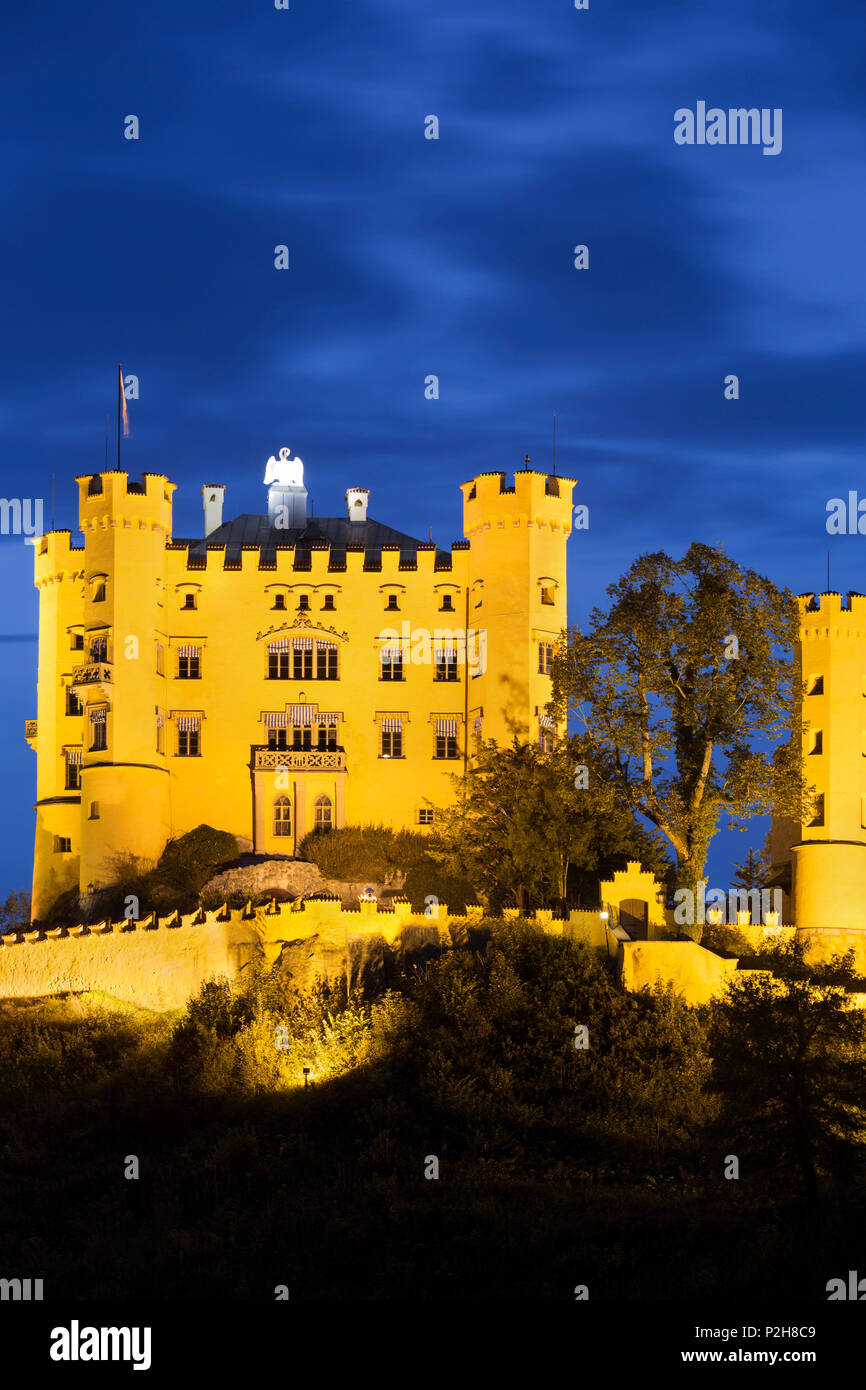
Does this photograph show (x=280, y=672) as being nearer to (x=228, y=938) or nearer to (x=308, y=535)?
(x=308, y=535)

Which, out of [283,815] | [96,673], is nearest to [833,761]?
[283,815]

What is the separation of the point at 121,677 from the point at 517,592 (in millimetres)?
14690

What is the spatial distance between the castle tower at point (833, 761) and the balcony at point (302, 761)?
56.9 ft

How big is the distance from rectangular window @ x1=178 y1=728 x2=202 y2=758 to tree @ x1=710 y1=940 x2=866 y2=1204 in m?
31.8

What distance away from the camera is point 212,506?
84.2 meters

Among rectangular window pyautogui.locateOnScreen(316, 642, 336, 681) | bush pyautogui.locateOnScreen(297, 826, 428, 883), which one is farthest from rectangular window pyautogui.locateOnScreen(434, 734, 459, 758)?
rectangular window pyautogui.locateOnScreen(316, 642, 336, 681)

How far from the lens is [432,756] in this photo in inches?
3093

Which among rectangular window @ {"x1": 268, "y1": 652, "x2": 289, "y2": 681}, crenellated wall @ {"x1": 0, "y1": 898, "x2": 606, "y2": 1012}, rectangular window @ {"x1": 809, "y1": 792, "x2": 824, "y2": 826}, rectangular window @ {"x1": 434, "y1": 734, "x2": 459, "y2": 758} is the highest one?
rectangular window @ {"x1": 268, "y1": 652, "x2": 289, "y2": 681}

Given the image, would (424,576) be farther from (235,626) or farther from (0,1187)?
(0,1187)

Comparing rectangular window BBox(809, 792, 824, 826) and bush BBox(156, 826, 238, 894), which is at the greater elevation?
rectangular window BBox(809, 792, 824, 826)

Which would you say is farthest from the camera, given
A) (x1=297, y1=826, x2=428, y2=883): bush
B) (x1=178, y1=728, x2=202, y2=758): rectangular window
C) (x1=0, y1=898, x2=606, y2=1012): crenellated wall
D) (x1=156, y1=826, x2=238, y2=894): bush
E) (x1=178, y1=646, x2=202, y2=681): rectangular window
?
(x1=178, y1=646, x2=202, y2=681): rectangular window

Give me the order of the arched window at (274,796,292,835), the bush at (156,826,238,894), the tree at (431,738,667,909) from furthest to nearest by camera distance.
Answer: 1. the arched window at (274,796,292,835)
2. the bush at (156,826,238,894)
3. the tree at (431,738,667,909)

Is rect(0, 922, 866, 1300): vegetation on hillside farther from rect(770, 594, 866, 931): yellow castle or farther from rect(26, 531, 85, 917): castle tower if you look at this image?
rect(26, 531, 85, 917): castle tower

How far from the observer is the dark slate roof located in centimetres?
8231
